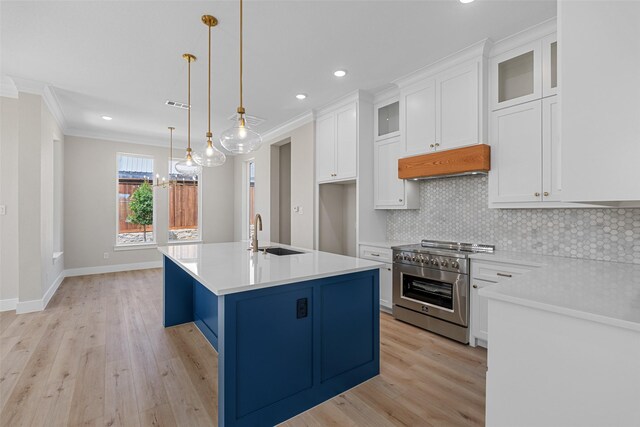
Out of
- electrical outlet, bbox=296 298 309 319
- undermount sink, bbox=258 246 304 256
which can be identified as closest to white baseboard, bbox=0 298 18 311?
undermount sink, bbox=258 246 304 256

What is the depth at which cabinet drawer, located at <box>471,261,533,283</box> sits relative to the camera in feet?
8.18

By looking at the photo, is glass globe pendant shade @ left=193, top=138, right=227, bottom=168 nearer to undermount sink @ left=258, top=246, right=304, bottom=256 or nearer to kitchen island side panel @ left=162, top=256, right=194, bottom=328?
undermount sink @ left=258, top=246, right=304, bottom=256

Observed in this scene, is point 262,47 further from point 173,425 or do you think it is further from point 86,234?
point 86,234

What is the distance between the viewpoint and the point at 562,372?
46.7 inches

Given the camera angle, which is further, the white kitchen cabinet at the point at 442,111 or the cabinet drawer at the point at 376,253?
the cabinet drawer at the point at 376,253

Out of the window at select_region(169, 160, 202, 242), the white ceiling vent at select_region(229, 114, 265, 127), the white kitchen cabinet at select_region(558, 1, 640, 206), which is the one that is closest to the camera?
the white kitchen cabinet at select_region(558, 1, 640, 206)

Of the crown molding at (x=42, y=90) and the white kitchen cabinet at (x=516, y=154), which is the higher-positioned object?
the crown molding at (x=42, y=90)

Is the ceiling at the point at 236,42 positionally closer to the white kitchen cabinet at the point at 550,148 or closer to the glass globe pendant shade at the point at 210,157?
the white kitchen cabinet at the point at 550,148

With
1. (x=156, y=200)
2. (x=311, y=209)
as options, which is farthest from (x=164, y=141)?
(x=311, y=209)

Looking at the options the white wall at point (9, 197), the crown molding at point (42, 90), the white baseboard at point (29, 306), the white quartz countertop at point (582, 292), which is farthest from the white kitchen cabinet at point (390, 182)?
the white wall at point (9, 197)

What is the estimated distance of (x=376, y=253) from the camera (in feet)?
12.4

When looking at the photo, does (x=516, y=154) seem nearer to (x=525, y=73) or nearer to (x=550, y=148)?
(x=550, y=148)

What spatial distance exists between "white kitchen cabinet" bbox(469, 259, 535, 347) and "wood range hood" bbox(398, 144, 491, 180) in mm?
877

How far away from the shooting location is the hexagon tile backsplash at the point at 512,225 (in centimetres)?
236
